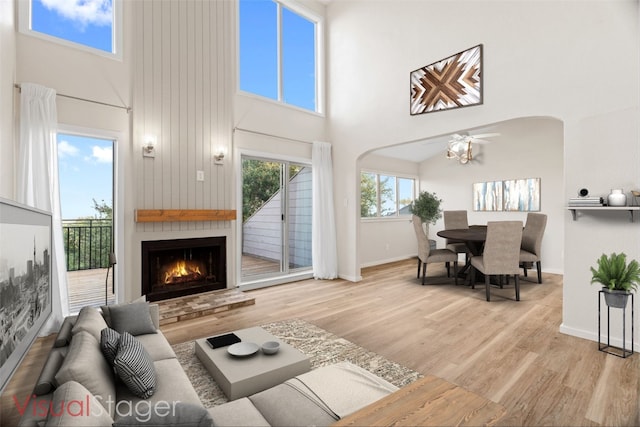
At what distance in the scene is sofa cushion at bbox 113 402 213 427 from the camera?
3.47ft

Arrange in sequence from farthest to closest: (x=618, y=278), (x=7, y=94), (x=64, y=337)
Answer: (x=7, y=94)
(x=618, y=278)
(x=64, y=337)

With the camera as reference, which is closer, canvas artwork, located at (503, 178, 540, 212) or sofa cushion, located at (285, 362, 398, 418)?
sofa cushion, located at (285, 362, 398, 418)

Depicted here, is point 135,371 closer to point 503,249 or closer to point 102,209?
point 102,209

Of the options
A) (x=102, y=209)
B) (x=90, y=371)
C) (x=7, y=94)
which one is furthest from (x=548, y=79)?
(x=102, y=209)

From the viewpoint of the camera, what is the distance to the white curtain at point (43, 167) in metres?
3.32

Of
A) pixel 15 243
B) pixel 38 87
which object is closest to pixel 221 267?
pixel 38 87

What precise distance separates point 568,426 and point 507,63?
3645 millimetres

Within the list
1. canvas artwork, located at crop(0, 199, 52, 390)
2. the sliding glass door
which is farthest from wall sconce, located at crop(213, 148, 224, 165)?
canvas artwork, located at crop(0, 199, 52, 390)

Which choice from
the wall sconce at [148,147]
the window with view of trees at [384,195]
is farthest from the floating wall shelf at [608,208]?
the wall sconce at [148,147]

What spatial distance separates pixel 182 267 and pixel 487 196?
648 cm

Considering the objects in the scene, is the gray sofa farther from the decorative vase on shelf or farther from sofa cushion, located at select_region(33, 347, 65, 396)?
the decorative vase on shelf

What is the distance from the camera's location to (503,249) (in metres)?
4.43

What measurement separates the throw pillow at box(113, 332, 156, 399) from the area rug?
598 mm

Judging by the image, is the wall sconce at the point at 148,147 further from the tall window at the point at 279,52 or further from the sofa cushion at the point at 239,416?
the sofa cushion at the point at 239,416
